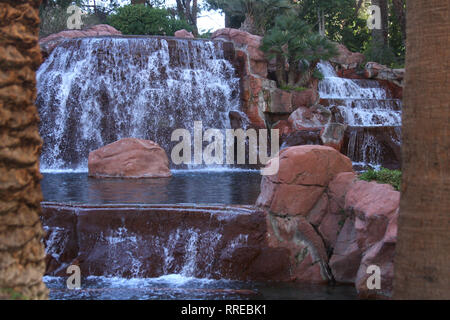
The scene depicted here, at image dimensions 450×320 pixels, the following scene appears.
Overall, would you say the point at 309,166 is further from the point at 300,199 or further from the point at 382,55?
the point at 382,55

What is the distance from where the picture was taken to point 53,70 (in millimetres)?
16250

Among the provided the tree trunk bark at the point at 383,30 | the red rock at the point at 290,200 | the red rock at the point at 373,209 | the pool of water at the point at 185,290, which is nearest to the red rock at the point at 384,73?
the tree trunk bark at the point at 383,30

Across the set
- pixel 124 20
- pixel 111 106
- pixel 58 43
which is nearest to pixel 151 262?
pixel 111 106

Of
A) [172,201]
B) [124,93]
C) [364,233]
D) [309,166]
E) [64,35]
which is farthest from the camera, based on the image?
[64,35]

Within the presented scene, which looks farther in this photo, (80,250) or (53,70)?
(53,70)

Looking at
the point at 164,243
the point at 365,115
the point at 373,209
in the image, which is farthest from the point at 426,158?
the point at 365,115

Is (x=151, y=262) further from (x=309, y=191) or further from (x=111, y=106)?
(x=111, y=106)

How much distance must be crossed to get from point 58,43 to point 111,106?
3.00 m

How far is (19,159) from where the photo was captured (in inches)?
104

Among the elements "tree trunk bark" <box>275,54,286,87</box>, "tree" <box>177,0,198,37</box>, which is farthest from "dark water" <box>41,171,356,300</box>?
"tree" <box>177,0,198,37</box>

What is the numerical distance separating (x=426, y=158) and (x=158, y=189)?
6.77 meters
